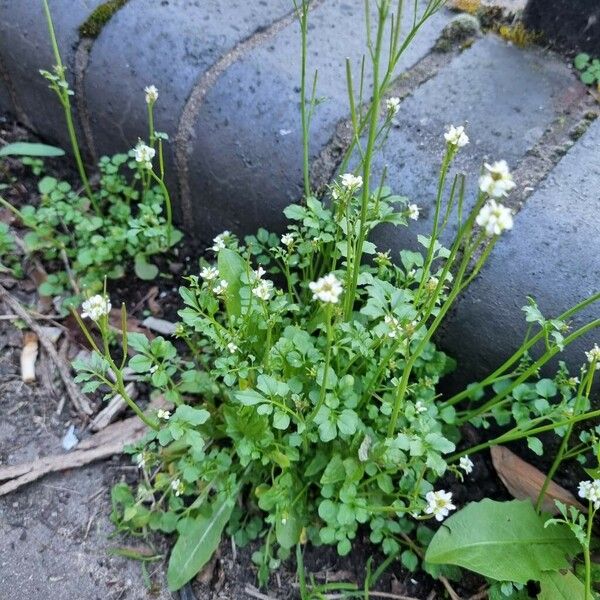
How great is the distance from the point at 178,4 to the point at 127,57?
0.18 meters

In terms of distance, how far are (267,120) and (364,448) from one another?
2.47 ft

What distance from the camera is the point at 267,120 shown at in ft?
4.90

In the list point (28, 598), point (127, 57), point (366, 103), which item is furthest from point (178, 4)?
point (28, 598)

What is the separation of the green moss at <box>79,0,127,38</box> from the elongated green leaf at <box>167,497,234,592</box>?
1.20 m

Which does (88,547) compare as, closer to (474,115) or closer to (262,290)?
(262,290)

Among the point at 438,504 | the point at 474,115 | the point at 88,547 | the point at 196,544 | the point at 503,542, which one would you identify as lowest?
the point at 88,547

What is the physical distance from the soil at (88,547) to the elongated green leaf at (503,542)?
14 centimetres

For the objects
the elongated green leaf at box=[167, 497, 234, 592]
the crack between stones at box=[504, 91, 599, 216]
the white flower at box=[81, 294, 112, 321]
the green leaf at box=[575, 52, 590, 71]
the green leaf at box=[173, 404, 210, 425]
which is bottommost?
the elongated green leaf at box=[167, 497, 234, 592]

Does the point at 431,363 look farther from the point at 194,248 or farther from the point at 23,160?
the point at 23,160

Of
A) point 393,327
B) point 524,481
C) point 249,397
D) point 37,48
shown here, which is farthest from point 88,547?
point 37,48

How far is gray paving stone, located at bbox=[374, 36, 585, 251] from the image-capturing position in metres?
1.39

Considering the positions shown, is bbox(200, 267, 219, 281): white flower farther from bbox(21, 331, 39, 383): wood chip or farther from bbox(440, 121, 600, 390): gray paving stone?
bbox(21, 331, 39, 383): wood chip

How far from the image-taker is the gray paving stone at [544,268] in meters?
1.26

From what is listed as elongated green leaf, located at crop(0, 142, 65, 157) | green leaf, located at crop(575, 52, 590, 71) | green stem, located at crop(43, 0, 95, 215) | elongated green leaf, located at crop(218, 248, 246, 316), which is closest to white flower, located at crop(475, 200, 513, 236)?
elongated green leaf, located at crop(218, 248, 246, 316)
